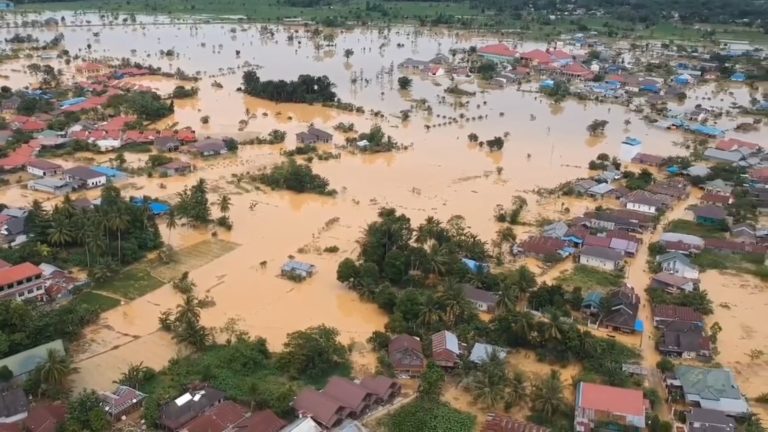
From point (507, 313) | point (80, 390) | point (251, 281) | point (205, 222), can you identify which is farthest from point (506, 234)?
point (80, 390)

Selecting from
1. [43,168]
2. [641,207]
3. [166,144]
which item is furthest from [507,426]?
[166,144]

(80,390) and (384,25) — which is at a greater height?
(384,25)

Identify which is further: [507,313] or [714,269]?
[714,269]

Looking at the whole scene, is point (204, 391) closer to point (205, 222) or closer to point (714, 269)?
point (205, 222)

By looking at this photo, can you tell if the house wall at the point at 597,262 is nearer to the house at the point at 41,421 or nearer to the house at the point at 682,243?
the house at the point at 682,243

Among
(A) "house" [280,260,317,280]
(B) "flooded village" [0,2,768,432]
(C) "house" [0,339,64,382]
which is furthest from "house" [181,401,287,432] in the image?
(A) "house" [280,260,317,280]

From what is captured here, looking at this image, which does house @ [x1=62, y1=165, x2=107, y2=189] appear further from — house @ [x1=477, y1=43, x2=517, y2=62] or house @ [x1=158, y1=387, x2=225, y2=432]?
house @ [x1=477, y1=43, x2=517, y2=62]

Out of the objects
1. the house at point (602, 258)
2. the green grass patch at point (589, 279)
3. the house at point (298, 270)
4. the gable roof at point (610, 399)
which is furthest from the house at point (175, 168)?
the gable roof at point (610, 399)

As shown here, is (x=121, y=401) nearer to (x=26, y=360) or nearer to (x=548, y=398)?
(x=26, y=360)
